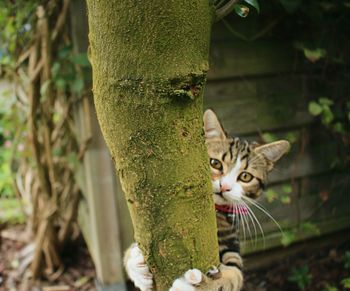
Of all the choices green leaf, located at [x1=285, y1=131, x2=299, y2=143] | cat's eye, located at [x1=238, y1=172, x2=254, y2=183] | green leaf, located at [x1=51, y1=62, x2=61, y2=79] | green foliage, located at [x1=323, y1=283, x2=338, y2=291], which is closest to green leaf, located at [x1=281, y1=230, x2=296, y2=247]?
green foliage, located at [x1=323, y1=283, x2=338, y2=291]

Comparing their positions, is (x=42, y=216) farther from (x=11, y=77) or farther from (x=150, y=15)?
(x=150, y=15)

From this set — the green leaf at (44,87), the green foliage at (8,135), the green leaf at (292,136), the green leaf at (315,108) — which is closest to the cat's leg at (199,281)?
the green leaf at (315,108)

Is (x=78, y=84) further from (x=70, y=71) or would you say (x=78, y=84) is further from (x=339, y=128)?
(x=339, y=128)

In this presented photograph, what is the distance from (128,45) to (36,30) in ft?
5.83

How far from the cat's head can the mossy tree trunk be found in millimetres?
574

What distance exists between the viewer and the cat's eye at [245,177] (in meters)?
1.47

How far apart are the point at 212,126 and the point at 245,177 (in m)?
0.19

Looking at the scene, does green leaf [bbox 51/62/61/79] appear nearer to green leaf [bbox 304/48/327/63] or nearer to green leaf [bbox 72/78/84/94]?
green leaf [bbox 72/78/84/94]

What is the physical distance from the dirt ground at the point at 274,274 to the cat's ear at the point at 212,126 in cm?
117

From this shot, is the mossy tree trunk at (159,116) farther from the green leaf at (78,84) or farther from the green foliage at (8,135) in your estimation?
the green foliage at (8,135)

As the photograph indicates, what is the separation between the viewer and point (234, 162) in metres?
1.47

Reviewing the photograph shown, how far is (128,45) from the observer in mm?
678

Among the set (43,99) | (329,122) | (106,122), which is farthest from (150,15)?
(43,99)

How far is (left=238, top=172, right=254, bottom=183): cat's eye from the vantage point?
A: 4.82 feet
